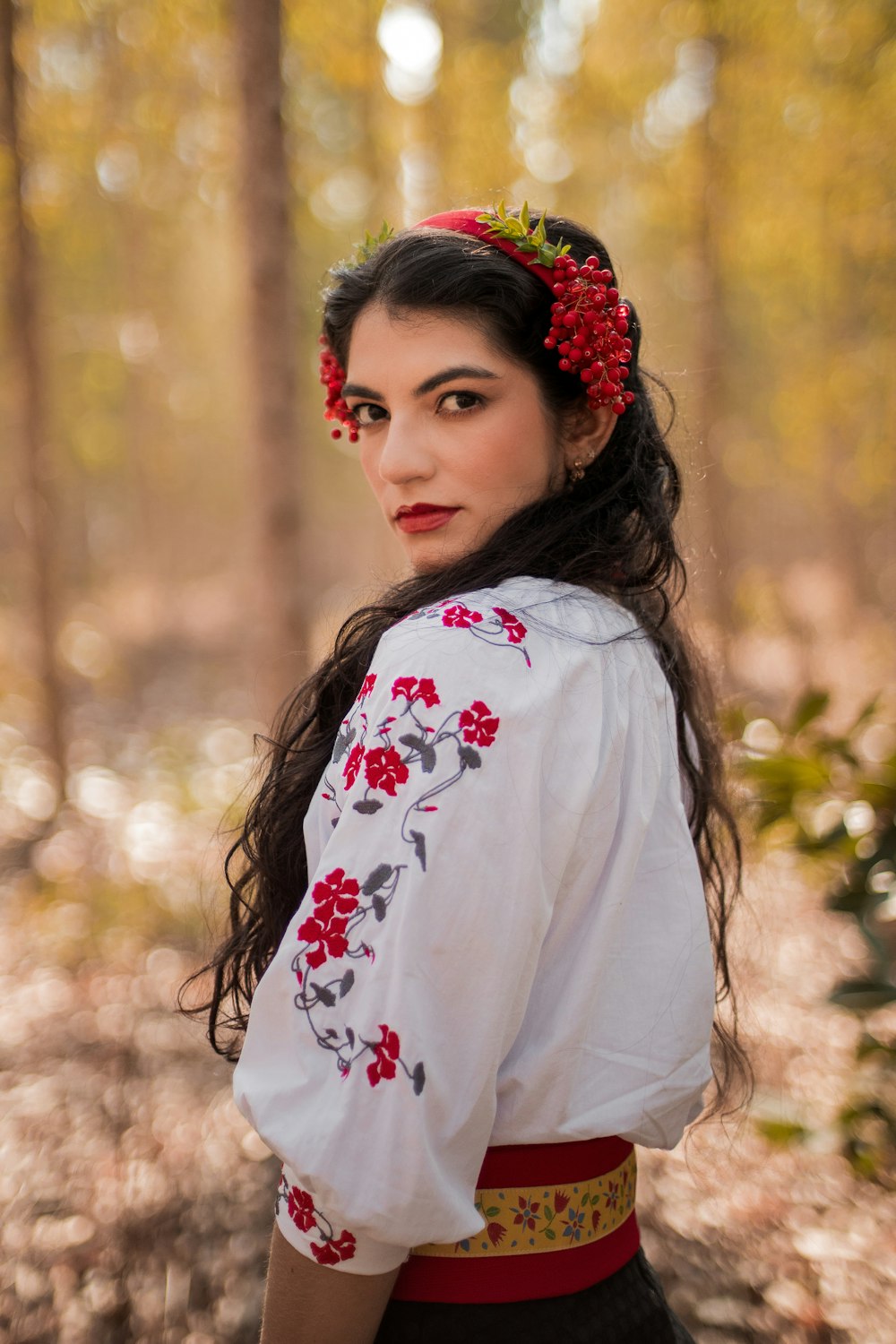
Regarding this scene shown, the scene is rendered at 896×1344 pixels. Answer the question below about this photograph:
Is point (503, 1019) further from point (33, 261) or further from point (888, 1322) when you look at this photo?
point (33, 261)

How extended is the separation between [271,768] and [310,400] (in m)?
13.8

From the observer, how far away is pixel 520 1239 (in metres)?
1.06

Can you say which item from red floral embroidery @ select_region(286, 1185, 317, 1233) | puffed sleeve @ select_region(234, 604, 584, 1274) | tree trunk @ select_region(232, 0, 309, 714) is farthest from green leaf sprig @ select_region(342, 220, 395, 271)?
tree trunk @ select_region(232, 0, 309, 714)

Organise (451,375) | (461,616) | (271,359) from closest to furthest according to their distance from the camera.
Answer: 1. (461,616)
2. (451,375)
3. (271,359)

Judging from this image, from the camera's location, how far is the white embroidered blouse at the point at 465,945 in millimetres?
883

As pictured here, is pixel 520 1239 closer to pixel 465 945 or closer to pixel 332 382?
pixel 465 945

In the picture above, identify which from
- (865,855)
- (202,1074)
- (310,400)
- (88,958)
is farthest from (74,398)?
(865,855)

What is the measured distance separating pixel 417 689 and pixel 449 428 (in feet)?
1.42

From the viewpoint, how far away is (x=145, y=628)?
42.7 feet

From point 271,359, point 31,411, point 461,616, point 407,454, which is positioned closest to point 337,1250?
point 461,616

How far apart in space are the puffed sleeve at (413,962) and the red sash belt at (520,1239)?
12 centimetres

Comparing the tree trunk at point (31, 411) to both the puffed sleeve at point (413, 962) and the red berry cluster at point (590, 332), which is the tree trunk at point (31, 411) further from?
the puffed sleeve at point (413, 962)

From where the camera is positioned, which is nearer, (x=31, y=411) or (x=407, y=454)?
(x=407, y=454)

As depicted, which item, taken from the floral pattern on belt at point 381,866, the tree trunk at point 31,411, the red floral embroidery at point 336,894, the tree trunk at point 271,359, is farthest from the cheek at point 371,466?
the tree trunk at point 31,411
